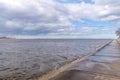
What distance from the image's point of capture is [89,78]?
10906 mm

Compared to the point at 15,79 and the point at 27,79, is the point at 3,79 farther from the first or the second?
the point at 27,79

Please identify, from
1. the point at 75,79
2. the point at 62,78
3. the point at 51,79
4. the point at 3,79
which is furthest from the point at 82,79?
the point at 3,79

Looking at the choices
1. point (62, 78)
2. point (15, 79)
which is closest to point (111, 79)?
point (62, 78)

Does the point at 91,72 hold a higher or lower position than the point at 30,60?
higher

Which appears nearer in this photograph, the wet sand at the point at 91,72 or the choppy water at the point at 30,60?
the wet sand at the point at 91,72

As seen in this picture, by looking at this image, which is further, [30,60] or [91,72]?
[30,60]

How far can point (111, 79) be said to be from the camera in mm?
10836

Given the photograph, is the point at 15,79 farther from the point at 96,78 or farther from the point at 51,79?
the point at 96,78

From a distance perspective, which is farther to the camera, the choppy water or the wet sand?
the choppy water

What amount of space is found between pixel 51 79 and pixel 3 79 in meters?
4.97

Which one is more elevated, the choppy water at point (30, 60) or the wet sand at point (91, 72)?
the wet sand at point (91, 72)

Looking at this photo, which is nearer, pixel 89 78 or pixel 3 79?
pixel 89 78

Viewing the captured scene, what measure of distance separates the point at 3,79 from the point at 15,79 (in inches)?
43.2

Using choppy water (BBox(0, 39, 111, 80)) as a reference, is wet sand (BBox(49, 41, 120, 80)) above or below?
above
